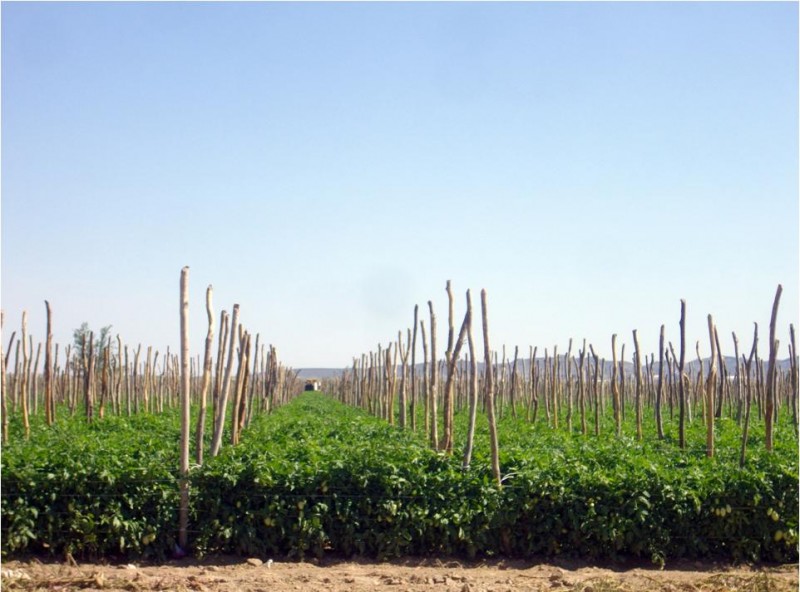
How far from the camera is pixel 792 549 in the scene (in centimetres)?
898

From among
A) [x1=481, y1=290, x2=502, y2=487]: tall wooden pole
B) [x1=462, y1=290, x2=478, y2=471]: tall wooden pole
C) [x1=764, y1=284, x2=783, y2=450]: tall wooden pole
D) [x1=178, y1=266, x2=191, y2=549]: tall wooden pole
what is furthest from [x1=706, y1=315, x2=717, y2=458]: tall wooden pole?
[x1=178, y1=266, x2=191, y2=549]: tall wooden pole

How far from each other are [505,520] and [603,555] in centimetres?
110

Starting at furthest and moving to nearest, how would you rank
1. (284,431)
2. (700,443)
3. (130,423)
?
(130,423) < (284,431) < (700,443)

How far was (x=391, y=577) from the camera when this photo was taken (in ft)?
26.8

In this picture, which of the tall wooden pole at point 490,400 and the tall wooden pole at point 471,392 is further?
the tall wooden pole at point 471,392

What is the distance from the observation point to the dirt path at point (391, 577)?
775cm

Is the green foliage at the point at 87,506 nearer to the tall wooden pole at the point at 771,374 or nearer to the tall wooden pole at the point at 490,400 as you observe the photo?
the tall wooden pole at the point at 490,400

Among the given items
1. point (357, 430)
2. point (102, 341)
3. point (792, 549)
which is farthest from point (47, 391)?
point (102, 341)

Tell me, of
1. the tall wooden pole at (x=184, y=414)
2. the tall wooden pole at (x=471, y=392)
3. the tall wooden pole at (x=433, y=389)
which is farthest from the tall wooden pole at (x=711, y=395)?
the tall wooden pole at (x=184, y=414)

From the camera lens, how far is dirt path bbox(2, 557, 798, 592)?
25.4 feet

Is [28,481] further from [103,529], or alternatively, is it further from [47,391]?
[47,391]

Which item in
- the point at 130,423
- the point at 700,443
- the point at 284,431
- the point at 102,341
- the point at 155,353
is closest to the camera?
the point at 700,443

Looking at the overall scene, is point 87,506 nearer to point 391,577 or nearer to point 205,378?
point 205,378

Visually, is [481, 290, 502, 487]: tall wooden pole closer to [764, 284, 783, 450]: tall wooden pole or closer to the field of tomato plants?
→ the field of tomato plants
